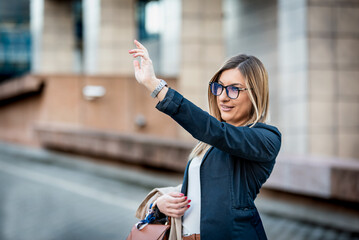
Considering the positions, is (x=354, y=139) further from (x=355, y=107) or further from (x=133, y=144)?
(x=133, y=144)

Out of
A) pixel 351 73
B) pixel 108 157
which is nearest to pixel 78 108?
pixel 108 157

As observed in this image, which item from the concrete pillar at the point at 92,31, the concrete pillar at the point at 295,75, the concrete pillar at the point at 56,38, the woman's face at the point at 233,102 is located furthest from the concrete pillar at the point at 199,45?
the woman's face at the point at 233,102

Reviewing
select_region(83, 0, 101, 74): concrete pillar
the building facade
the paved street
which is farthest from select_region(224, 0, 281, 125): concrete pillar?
the paved street

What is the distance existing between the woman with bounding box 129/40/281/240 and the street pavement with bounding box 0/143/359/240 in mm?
3671

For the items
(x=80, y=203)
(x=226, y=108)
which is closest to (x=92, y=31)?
(x=80, y=203)

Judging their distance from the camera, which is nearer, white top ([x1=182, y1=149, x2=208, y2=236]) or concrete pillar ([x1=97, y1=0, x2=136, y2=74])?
white top ([x1=182, y1=149, x2=208, y2=236])

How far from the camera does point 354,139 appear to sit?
1106 cm

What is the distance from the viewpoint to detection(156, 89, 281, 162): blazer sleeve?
1849 millimetres

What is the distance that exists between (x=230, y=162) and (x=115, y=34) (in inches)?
666

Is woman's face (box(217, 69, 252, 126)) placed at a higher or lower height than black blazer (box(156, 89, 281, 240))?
higher

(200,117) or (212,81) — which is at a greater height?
(212,81)

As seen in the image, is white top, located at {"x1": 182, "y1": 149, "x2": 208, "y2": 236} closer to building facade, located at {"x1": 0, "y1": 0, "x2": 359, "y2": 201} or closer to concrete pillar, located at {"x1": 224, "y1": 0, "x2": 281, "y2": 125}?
building facade, located at {"x1": 0, "y1": 0, "x2": 359, "y2": 201}

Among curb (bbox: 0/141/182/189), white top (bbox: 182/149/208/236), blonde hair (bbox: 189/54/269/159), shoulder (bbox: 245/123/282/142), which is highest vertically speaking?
blonde hair (bbox: 189/54/269/159)

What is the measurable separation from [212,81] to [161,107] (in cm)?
52
